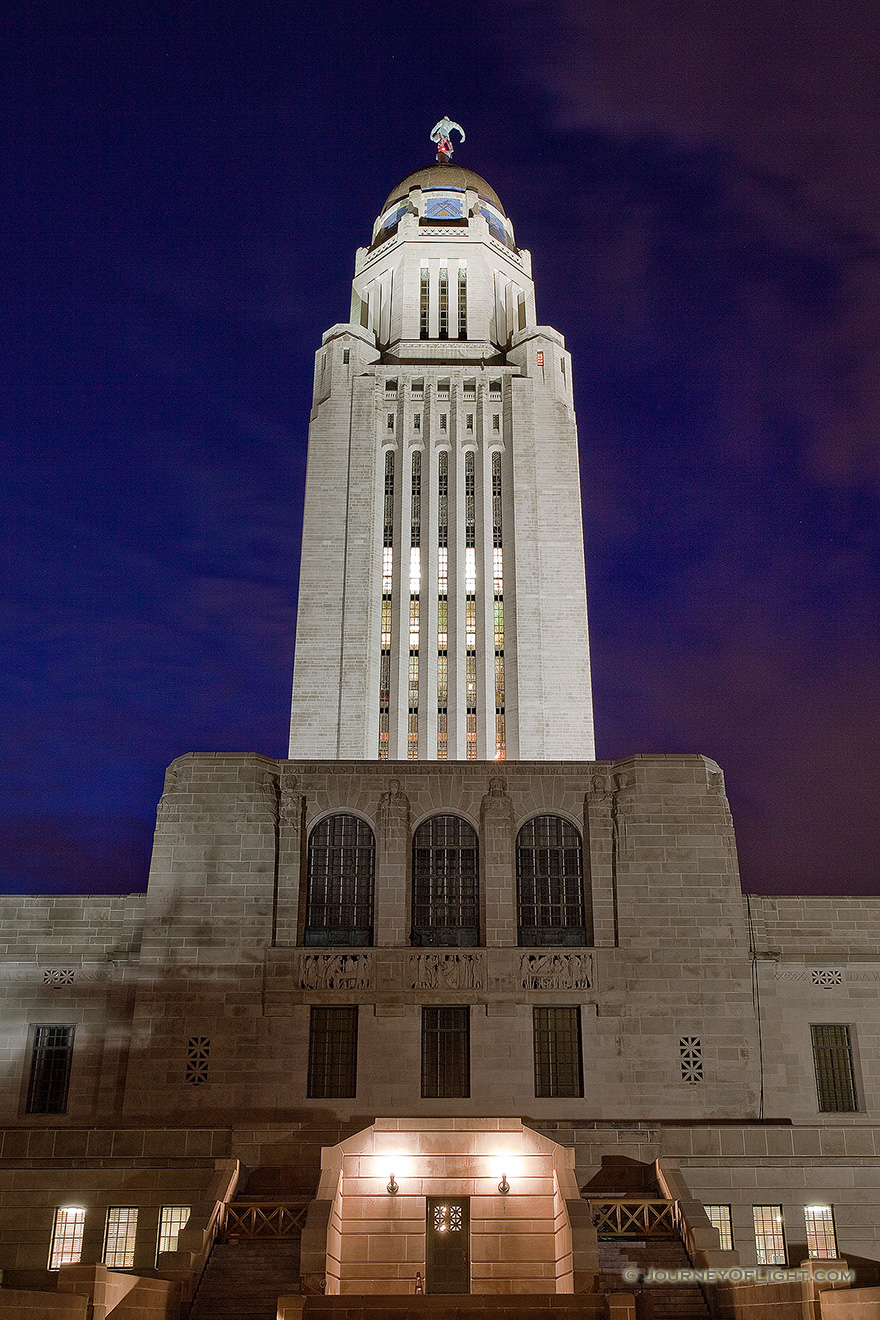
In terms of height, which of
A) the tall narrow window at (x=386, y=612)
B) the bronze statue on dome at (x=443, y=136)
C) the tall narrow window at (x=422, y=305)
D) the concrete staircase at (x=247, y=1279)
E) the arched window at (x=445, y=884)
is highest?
the bronze statue on dome at (x=443, y=136)

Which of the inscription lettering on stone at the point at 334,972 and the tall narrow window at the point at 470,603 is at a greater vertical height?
the tall narrow window at the point at 470,603

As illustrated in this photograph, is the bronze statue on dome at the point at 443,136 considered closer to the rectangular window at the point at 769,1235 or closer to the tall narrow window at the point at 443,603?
the tall narrow window at the point at 443,603

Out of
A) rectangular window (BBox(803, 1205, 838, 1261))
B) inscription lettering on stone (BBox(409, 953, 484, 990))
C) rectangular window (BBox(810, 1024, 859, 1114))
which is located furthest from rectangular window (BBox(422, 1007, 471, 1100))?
rectangular window (BBox(810, 1024, 859, 1114))

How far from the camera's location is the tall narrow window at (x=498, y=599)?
6134 cm

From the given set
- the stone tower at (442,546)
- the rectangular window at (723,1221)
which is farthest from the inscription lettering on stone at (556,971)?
the stone tower at (442,546)

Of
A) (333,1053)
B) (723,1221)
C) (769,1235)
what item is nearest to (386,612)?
(333,1053)

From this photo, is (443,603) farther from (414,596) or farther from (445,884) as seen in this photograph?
(445,884)

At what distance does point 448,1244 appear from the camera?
28.2 m

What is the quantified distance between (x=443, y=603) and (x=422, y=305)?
2114cm

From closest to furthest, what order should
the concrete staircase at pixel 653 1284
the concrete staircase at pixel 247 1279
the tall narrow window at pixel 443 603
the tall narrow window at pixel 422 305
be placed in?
the concrete staircase at pixel 247 1279 → the concrete staircase at pixel 653 1284 → the tall narrow window at pixel 443 603 → the tall narrow window at pixel 422 305

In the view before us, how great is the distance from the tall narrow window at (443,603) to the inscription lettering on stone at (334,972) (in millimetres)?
24795

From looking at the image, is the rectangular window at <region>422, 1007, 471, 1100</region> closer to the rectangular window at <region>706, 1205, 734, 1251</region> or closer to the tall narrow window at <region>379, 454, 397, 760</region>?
the rectangular window at <region>706, 1205, 734, 1251</region>

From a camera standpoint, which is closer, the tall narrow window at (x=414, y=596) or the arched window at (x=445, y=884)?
the arched window at (x=445, y=884)

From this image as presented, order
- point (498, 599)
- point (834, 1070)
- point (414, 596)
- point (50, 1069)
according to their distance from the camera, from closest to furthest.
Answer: point (834, 1070)
point (50, 1069)
point (414, 596)
point (498, 599)
